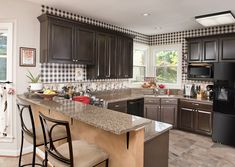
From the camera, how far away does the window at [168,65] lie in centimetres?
544

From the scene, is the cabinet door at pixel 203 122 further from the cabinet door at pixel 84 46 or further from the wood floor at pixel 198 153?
the cabinet door at pixel 84 46

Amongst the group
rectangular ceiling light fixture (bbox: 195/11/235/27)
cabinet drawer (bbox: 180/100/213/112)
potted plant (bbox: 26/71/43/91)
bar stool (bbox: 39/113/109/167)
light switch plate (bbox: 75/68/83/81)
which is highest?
rectangular ceiling light fixture (bbox: 195/11/235/27)

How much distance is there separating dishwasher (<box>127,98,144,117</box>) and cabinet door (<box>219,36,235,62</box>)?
2.17m

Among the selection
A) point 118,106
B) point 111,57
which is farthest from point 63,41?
point 118,106

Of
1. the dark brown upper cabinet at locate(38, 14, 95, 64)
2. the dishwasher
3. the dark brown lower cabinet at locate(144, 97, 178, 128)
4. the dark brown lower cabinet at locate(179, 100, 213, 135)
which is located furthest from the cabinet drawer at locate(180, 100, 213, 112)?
the dark brown upper cabinet at locate(38, 14, 95, 64)

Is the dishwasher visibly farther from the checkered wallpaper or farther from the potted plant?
the potted plant

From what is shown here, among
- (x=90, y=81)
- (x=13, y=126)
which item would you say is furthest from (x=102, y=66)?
(x=13, y=126)

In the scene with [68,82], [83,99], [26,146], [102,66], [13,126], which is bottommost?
[26,146]

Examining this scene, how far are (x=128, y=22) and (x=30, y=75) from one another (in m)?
2.56

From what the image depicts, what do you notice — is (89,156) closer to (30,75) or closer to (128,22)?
(30,75)

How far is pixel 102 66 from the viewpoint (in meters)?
4.14

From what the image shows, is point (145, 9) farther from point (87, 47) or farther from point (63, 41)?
point (63, 41)

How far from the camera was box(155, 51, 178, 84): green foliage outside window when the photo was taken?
561cm

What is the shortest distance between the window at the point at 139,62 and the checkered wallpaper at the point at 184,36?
433 mm
